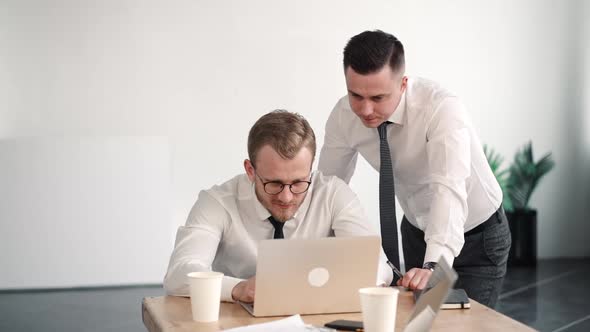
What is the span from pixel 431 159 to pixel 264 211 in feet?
2.20

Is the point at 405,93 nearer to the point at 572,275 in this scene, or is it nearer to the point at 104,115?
the point at 104,115

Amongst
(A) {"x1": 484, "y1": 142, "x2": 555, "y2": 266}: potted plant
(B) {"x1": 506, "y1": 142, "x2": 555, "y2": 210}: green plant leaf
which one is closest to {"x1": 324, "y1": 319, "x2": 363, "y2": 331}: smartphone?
(A) {"x1": 484, "y1": 142, "x2": 555, "y2": 266}: potted plant

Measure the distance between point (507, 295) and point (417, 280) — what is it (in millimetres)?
3600

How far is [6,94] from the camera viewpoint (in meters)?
5.89

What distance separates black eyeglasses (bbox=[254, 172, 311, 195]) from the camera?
234cm

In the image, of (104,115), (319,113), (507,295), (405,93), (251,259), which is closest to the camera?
(251,259)

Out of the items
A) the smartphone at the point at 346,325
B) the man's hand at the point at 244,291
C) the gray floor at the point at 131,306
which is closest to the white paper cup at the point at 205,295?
the man's hand at the point at 244,291

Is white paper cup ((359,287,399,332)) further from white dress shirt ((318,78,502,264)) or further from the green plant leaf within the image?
the green plant leaf

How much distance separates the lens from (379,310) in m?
1.79

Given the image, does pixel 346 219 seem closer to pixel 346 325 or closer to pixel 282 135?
pixel 282 135

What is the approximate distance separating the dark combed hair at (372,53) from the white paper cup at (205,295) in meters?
0.90

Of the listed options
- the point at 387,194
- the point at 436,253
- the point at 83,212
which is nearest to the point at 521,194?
the point at 83,212

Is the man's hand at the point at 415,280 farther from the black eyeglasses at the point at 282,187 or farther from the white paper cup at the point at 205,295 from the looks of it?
the white paper cup at the point at 205,295

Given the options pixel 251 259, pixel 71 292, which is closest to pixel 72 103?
pixel 71 292
